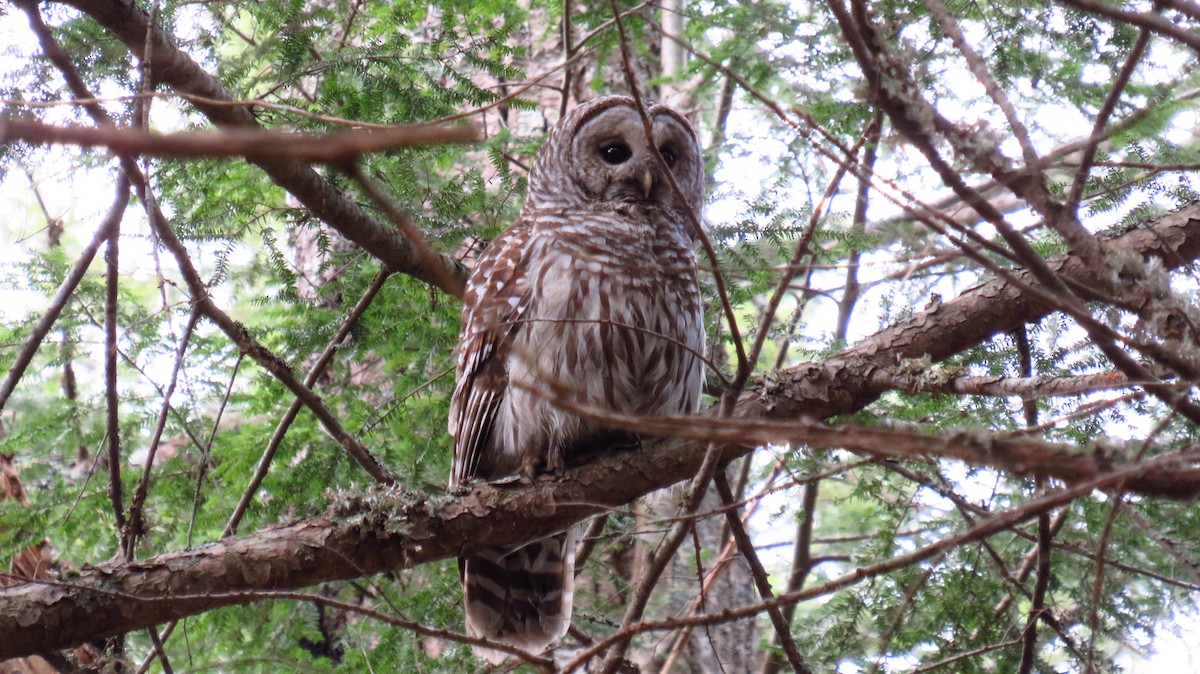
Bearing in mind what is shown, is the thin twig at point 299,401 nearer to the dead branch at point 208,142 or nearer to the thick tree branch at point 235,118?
the thick tree branch at point 235,118

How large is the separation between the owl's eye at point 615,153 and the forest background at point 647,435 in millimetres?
384

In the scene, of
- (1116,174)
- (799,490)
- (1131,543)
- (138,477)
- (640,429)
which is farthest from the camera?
Answer: (799,490)

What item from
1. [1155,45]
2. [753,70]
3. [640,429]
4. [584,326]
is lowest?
[640,429]

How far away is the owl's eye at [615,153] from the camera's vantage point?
15.1 feet

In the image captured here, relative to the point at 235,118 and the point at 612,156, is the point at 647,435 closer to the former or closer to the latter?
the point at 235,118

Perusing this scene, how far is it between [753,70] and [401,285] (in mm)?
2009

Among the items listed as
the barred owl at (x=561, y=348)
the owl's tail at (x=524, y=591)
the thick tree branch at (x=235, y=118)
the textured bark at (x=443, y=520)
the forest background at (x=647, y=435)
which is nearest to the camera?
the forest background at (x=647, y=435)

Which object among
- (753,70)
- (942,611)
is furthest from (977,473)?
(753,70)

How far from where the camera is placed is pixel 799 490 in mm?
5562

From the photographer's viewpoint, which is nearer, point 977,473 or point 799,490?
point 977,473

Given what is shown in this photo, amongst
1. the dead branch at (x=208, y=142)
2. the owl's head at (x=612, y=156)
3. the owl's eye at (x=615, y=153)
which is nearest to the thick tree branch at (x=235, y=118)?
the owl's head at (x=612, y=156)

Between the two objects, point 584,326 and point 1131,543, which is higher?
point 584,326

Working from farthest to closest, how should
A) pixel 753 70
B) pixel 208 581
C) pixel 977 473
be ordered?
pixel 753 70 → pixel 977 473 → pixel 208 581

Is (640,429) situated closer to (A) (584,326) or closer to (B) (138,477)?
(A) (584,326)
